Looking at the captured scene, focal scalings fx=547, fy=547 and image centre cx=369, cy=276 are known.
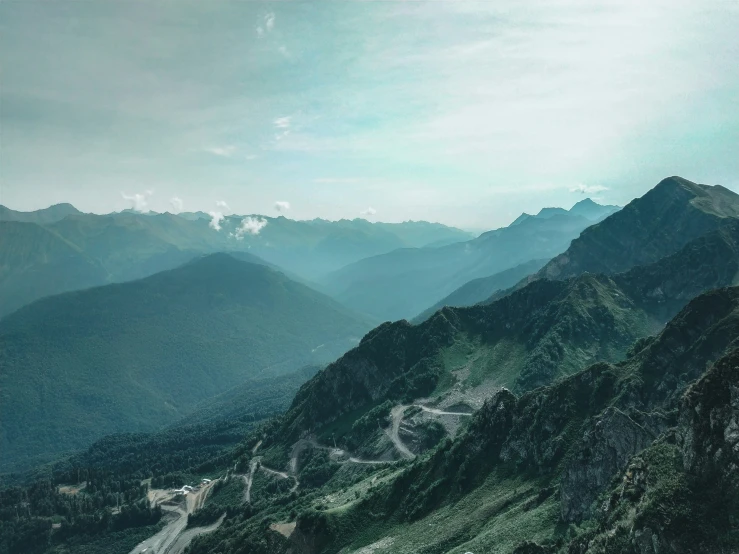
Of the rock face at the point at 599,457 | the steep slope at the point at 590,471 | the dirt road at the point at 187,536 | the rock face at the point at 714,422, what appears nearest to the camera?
the rock face at the point at 714,422

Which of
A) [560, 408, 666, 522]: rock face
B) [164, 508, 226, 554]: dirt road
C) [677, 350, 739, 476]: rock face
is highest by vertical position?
[677, 350, 739, 476]: rock face

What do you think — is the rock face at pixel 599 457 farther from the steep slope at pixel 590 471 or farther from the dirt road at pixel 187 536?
the dirt road at pixel 187 536

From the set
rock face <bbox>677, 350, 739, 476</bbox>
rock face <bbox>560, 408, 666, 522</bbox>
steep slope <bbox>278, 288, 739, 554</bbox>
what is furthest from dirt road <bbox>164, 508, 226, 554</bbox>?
rock face <bbox>677, 350, 739, 476</bbox>

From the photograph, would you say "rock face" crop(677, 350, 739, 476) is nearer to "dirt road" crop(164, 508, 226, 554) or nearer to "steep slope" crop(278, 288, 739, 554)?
"steep slope" crop(278, 288, 739, 554)

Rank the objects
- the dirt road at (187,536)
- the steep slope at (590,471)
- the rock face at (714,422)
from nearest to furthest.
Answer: the rock face at (714,422) < the steep slope at (590,471) < the dirt road at (187,536)

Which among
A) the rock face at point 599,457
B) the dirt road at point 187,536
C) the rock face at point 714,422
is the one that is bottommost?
the dirt road at point 187,536

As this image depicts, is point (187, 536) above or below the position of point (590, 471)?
below

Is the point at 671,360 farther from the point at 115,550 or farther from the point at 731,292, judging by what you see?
the point at 115,550

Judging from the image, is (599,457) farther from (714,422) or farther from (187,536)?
(187,536)

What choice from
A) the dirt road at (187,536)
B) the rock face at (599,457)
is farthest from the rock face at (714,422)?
the dirt road at (187,536)

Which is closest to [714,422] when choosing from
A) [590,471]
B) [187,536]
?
[590,471]

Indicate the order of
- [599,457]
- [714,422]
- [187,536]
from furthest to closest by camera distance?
[187,536] → [599,457] → [714,422]
